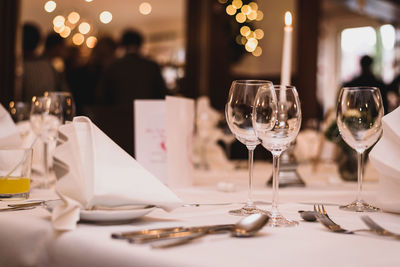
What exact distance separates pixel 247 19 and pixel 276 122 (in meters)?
4.81

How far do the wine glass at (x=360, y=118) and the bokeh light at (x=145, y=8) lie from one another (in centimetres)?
963

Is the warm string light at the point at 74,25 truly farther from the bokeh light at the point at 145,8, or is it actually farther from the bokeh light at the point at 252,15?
the bokeh light at the point at 252,15

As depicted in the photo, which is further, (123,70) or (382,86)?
(382,86)

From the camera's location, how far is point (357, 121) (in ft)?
3.41

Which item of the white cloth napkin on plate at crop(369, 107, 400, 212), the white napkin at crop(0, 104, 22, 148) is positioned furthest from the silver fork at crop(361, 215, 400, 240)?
the white napkin at crop(0, 104, 22, 148)

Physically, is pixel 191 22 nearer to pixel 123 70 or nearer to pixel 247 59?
pixel 247 59

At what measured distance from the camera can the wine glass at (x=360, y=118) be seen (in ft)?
3.41

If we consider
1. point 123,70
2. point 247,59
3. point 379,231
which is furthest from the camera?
point 247,59

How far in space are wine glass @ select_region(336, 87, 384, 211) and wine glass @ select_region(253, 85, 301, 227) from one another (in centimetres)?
22

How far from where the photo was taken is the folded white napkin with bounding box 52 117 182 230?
81 centimetres

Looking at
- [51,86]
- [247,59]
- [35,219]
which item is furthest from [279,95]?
[247,59]

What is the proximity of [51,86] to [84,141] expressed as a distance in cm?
294

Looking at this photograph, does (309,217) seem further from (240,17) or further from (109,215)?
(240,17)

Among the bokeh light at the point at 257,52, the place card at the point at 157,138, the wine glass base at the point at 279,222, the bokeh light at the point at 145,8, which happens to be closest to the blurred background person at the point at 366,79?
the bokeh light at the point at 257,52
